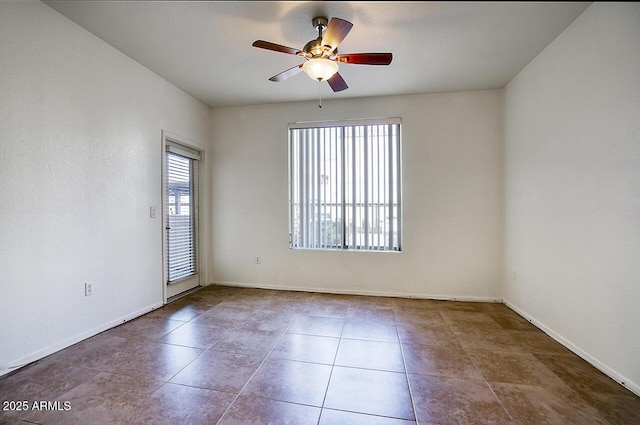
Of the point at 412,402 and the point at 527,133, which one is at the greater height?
the point at 527,133

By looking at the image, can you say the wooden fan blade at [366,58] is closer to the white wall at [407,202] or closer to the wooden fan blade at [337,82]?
the wooden fan blade at [337,82]

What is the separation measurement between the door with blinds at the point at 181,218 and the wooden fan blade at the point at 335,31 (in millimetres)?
2525

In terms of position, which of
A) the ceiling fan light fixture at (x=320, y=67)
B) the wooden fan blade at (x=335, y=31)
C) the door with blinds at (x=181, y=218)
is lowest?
the door with blinds at (x=181, y=218)

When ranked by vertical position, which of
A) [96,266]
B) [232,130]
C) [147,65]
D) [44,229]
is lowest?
[96,266]

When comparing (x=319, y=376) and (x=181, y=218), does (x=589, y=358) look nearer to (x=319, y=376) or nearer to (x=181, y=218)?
(x=319, y=376)

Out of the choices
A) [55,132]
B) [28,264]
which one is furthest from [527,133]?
[28,264]

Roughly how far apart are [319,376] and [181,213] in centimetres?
293

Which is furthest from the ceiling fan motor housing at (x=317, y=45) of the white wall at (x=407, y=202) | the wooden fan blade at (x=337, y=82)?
the white wall at (x=407, y=202)

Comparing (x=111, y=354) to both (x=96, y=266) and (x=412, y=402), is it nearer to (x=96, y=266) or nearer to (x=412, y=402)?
(x=96, y=266)

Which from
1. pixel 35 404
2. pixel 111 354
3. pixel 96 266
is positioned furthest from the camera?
pixel 96 266

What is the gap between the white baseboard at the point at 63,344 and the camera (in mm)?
1994

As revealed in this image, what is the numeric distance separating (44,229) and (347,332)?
107 inches

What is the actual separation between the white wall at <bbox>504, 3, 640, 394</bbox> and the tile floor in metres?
0.28

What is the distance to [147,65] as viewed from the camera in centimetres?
305
